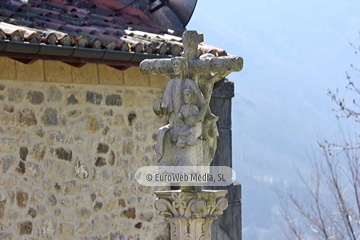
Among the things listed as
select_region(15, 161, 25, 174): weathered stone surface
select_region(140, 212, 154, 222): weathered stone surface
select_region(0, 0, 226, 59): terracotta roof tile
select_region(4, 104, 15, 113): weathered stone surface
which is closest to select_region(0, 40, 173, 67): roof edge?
select_region(0, 0, 226, 59): terracotta roof tile

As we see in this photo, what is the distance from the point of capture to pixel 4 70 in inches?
274

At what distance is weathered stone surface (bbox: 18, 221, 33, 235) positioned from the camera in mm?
6984

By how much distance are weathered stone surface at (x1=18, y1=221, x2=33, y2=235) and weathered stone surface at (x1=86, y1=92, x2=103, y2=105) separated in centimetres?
152

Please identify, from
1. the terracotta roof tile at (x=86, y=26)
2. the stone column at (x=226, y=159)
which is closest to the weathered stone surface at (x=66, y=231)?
the terracotta roof tile at (x=86, y=26)

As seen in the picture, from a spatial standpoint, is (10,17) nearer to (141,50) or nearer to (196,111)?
(141,50)

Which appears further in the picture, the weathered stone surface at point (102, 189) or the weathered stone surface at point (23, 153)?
the weathered stone surface at point (102, 189)

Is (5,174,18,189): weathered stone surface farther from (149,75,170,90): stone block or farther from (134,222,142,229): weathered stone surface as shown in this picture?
(149,75,170,90): stone block

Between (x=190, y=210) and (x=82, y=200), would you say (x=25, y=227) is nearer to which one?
(x=82, y=200)

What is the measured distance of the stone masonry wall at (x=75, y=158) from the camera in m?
7.00

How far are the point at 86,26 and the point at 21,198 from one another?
222cm

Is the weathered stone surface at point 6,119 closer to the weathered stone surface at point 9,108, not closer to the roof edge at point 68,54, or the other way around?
the weathered stone surface at point 9,108

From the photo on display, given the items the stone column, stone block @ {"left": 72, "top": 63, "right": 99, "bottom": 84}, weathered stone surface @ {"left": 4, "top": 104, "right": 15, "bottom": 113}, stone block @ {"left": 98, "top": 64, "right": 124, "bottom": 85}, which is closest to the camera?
weathered stone surface @ {"left": 4, "top": 104, "right": 15, "bottom": 113}

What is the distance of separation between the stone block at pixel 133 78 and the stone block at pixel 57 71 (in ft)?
2.54

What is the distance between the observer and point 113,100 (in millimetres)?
7875
